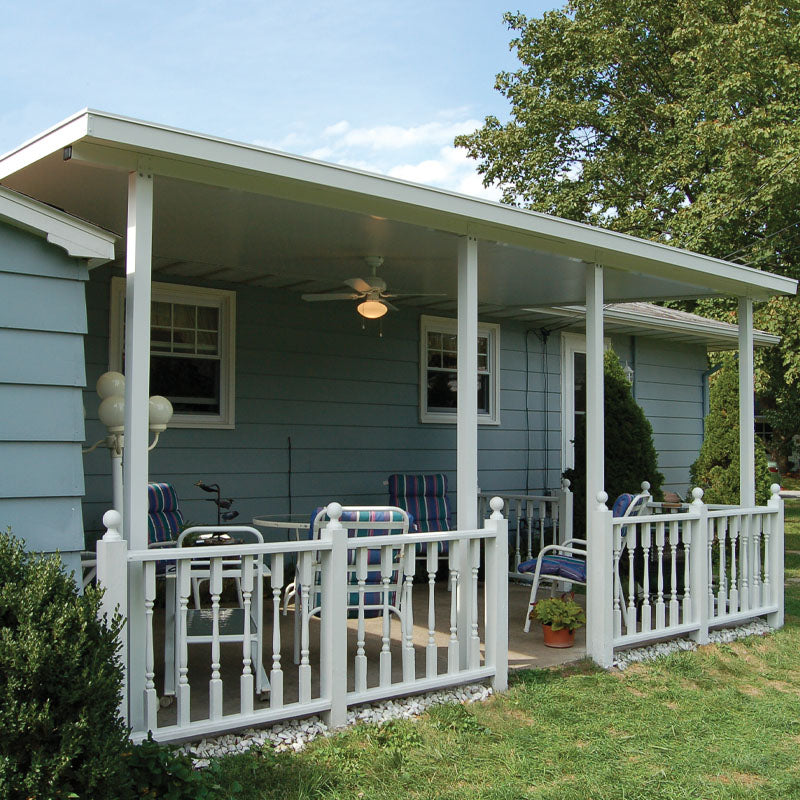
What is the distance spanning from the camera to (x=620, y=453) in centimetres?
843

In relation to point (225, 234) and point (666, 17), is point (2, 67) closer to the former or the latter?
point (666, 17)

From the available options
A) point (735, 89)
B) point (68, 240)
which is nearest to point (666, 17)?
point (735, 89)

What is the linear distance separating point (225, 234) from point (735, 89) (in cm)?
1255

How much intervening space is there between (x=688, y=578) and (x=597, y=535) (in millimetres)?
1022

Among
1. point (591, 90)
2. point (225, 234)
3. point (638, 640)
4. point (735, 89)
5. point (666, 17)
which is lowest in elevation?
point (638, 640)

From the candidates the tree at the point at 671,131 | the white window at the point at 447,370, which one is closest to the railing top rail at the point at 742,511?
the white window at the point at 447,370

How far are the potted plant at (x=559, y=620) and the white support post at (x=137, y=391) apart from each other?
267cm

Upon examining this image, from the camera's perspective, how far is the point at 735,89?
Answer: 1445 centimetres

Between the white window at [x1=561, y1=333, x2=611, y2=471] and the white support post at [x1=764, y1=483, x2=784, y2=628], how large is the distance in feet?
9.63

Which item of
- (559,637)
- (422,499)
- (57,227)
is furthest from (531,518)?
(57,227)

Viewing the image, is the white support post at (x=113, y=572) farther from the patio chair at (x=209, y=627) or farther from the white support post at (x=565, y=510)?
the white support post at (x=565, y=510)

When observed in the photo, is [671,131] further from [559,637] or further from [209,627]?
[209,627]

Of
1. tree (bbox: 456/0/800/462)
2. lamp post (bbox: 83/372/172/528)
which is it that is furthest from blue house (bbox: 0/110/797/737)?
tree (bbox: 456/0/800/462)

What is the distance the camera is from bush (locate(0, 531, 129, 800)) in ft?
8.30
